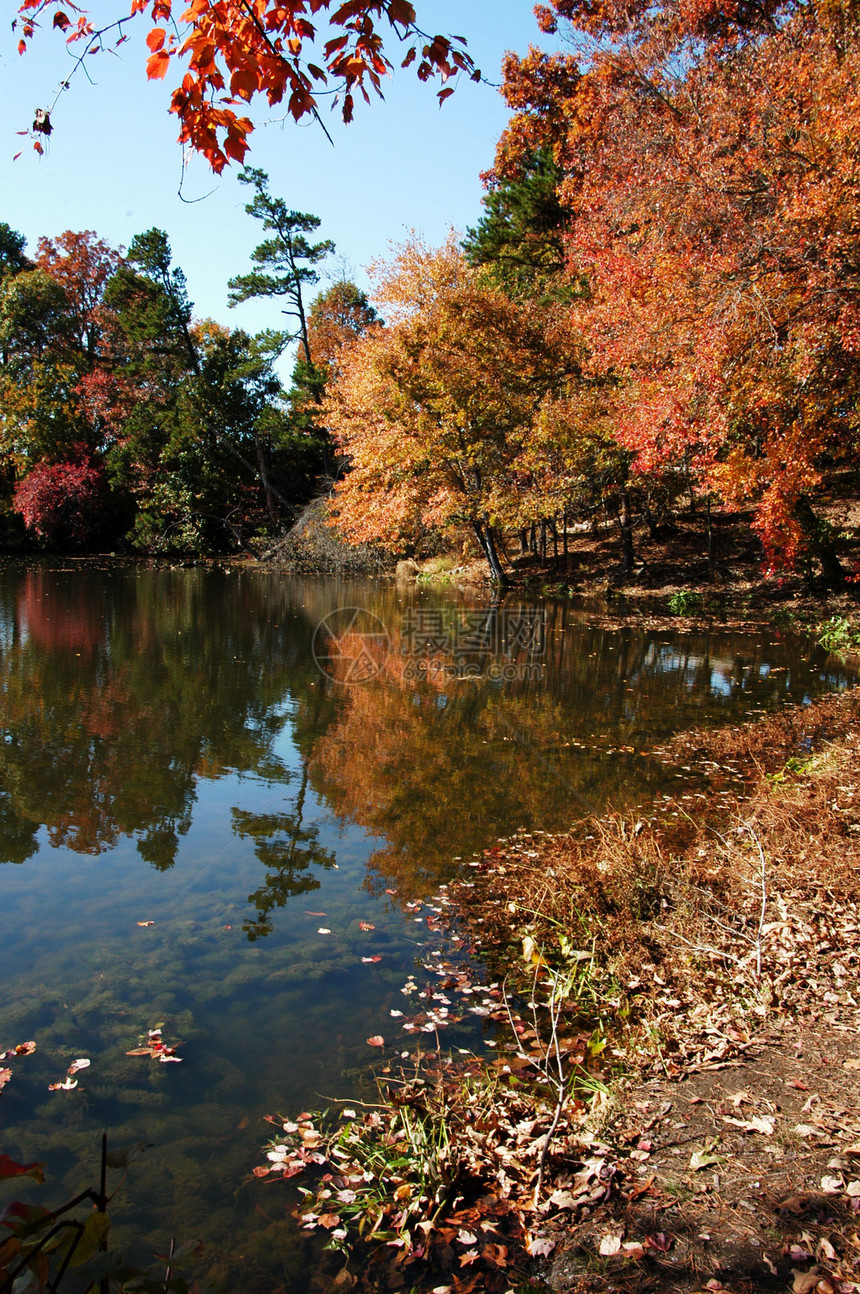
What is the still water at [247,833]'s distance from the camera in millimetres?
3271

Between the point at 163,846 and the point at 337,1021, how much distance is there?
9.01ft

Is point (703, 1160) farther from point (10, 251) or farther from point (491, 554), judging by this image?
point (10, 251)

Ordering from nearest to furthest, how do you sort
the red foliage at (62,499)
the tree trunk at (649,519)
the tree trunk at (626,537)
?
the tree trunk at (626,537) < the tree trunk at (649,519) < the red foliage at (62,499)

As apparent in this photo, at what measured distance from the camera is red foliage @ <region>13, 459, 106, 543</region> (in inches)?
1318

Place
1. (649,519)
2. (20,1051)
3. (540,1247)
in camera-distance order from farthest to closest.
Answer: (649,519)
(20,1051)
(540,1247)

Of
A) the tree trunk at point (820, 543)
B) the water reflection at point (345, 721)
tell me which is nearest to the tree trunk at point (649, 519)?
the tree trunk at point (820, 543)

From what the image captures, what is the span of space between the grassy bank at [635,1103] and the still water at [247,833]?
1.10ft

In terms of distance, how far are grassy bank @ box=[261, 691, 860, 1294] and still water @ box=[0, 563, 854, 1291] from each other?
336mm

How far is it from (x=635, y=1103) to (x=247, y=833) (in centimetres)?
404

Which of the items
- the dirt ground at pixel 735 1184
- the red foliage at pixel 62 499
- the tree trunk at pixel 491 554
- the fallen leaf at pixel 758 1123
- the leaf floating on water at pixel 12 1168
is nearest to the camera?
the leaf floating on water at pixel 12 1168

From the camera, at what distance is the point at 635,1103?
3.14 meters

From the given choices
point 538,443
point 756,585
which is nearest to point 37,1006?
point 538,443

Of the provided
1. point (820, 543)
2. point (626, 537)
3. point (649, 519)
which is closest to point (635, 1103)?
point (820, 543)

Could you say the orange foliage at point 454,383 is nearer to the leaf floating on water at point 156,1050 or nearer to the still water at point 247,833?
the still water at point 247,833
